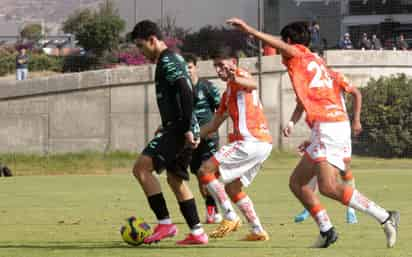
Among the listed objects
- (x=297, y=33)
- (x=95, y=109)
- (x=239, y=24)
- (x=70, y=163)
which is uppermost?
(x=239, y=24)

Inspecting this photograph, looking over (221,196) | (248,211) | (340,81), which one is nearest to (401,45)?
(221,196)

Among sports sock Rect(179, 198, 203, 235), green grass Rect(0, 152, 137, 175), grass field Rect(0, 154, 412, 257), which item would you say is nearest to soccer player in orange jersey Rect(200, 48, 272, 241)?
grass field Rect(0, 154, 412, 257)

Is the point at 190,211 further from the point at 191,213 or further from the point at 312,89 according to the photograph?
the point at 312,89

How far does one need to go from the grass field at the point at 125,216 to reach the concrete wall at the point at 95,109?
3.14 metres

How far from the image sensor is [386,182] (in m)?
24.1

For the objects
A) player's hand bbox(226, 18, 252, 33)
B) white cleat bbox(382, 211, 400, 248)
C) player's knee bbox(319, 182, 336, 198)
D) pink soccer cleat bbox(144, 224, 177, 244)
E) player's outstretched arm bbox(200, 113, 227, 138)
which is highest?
player's hand bbox(226, 18, 252, 33)

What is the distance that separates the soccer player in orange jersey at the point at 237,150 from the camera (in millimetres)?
12156

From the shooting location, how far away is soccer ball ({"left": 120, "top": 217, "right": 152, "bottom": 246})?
1141 centimetres

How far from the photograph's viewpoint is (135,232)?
11406mm

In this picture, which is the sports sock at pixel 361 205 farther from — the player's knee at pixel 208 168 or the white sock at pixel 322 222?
the player's knee at pixel 208 168

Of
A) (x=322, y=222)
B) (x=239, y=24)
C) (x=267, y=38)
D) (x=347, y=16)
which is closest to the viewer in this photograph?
(x=239, y=24)

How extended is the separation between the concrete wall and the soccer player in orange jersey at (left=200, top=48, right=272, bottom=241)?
21214 millimetres

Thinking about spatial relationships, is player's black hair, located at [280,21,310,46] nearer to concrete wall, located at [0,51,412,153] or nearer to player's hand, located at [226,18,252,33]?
player's hand, located at [226,18,252,33]

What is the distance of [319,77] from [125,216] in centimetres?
557
